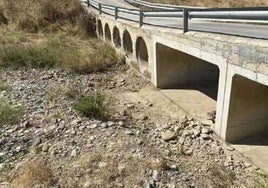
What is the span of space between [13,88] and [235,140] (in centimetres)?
845

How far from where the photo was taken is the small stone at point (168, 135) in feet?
31.3

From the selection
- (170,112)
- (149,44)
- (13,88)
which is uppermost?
(149,44)

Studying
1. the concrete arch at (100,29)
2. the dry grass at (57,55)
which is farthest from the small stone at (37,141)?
the concrete arch at (100,29)

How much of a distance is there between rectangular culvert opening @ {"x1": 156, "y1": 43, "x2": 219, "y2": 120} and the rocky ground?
71.0 inches

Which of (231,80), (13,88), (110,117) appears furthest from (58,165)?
(13,88)

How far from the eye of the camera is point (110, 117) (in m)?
10.4

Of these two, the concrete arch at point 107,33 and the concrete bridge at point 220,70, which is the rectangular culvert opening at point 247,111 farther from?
the concrete arch at point 107,33

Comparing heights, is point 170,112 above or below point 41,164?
below

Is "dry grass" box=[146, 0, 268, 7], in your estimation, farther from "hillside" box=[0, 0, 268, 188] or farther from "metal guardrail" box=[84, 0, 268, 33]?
"hillside" box=[0, 0, 268, 188]

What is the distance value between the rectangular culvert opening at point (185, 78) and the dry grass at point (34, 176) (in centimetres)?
656

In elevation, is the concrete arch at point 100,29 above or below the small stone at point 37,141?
above

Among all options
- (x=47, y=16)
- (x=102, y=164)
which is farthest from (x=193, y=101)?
(x=47, y=16)

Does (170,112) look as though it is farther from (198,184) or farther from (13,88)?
(13,88)

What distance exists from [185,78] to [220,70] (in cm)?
539
